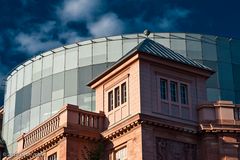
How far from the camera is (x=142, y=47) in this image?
35094 mm

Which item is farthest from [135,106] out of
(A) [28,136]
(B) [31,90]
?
(B) [31,90]

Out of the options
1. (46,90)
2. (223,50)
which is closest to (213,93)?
(223,50)

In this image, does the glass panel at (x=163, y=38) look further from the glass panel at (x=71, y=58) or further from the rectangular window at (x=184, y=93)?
the rectangular window at (x=184, y=93)

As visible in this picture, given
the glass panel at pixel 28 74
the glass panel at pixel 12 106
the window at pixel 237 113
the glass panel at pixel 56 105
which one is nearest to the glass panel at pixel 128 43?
the glass panel at pixel 56 105

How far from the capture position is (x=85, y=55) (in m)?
62.9

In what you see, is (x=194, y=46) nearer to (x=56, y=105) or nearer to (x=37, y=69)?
(x=56, y=105)

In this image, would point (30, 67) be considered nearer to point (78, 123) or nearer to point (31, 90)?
point (31, 90)

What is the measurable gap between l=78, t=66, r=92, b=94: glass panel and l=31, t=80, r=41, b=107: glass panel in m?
5.48

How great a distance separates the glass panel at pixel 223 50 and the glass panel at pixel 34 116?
2057cm

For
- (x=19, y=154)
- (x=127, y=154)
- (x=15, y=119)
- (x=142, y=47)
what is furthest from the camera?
(x=15, y=119)

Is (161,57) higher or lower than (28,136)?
higher

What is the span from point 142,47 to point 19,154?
10949mm

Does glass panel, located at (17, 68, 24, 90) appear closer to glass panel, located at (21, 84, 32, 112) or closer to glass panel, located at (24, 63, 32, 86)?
glass panel, located at (24, 63, 32, 86)

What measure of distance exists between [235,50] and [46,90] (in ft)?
69.4
